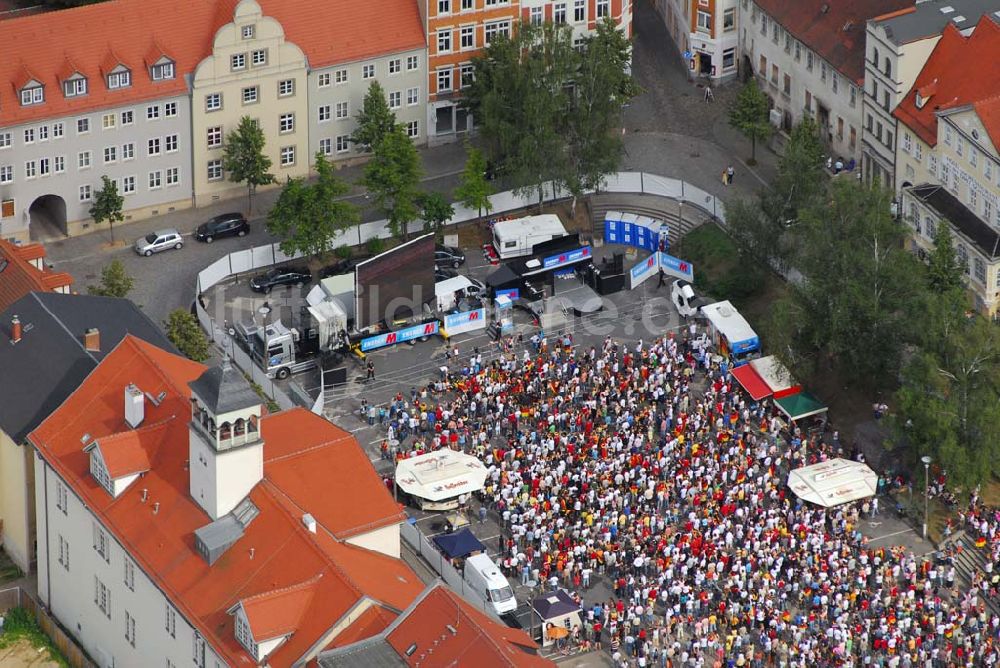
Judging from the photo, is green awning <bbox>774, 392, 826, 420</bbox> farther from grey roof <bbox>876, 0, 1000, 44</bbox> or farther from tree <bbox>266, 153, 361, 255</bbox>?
tree <bbox>266, 153, 361, 255</bbox>

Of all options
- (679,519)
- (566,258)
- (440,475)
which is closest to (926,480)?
(679,519)

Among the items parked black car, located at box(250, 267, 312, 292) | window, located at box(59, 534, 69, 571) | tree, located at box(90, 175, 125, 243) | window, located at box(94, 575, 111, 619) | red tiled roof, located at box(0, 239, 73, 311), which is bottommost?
window, located at box(94, 575, 111, 619)

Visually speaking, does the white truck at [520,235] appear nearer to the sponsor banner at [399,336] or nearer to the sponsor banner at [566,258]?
the sponsor banner at [566,258]

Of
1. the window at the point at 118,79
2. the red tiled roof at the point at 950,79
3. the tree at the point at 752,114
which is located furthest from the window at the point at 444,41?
the red tiled roof at the point at 950,79

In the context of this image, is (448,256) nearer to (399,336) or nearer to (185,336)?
(399,336)

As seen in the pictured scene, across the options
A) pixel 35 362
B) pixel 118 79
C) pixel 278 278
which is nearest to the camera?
pixel 35 362

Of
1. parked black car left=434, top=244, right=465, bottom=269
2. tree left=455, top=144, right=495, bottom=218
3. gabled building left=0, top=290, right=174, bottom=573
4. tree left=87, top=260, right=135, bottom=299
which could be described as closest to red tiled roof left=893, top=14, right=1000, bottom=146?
tree left=455, top=144, right=495, bottom=218

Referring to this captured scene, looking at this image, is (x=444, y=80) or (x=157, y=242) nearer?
(x=157, y=242)
